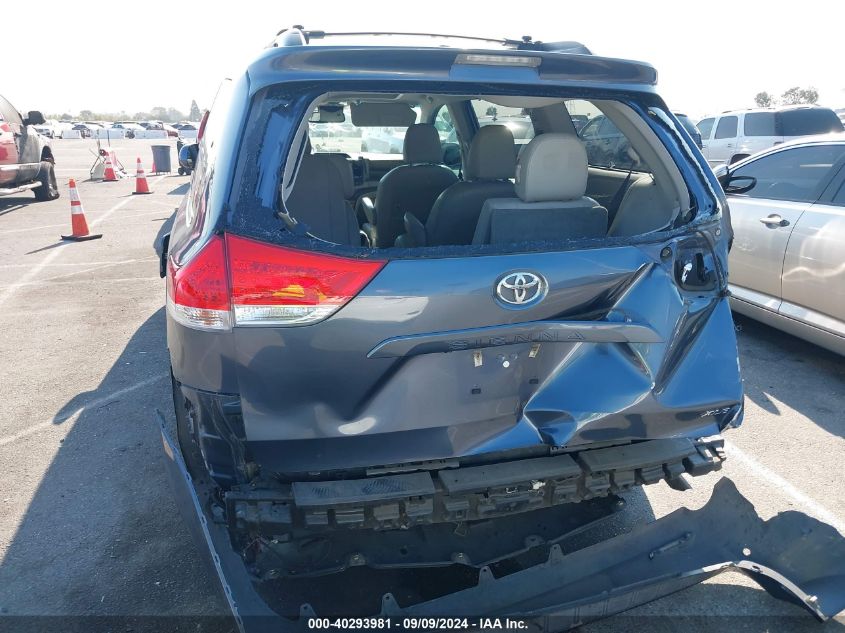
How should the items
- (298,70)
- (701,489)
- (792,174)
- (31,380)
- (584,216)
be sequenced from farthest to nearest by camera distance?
(792,174) → (31,380) → (701,489) → (584,216) → (298,70)

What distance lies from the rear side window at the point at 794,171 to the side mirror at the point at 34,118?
1229 cm

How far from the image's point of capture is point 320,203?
8.41 ft

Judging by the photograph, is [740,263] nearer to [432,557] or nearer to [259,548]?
[432,557]

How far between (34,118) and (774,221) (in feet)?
42.0

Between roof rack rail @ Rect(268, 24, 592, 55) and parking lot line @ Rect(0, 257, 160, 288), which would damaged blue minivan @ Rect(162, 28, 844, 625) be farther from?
parking lot line @ Rect(0, 257, 160, 288)

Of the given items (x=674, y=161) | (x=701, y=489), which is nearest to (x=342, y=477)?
(x=674, y=161)

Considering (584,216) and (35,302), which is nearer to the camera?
(584,216)

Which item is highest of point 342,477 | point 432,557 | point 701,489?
point 342,477

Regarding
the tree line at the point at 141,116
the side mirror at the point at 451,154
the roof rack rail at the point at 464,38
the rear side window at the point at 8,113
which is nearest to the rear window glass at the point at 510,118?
the side mirror at the point at 451,154

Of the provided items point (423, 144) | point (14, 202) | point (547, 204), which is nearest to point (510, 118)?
point (423, 144)

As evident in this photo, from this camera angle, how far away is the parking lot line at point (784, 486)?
3057mm

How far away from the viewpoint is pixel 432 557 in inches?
92.2

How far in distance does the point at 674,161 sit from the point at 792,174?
3.48 m

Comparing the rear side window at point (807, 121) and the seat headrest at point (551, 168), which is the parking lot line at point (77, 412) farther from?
the rear side window at point (807, 121)
